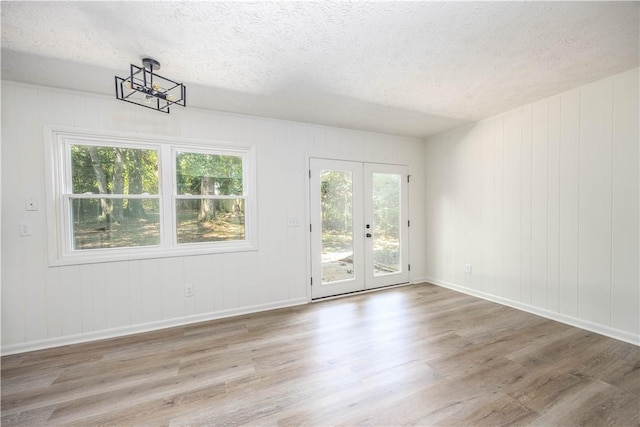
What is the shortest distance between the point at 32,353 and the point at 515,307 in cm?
525

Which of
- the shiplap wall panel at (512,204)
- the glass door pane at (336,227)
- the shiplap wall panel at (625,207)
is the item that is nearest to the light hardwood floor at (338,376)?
the shiplap wall panel at (625,207)

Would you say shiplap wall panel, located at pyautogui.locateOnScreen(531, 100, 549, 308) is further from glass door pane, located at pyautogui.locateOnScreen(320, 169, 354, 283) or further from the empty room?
glass door pane, located at pyautogui.locateOnScreen(320, 169, 354, 283)

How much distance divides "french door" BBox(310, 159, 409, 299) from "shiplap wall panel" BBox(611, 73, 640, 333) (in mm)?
2405

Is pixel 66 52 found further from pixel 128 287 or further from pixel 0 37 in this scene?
pixel 128 287

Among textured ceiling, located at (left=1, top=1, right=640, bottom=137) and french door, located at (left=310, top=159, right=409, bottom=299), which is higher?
textured ceiling, located at (left=1, top=1, right=640, bottom=137)

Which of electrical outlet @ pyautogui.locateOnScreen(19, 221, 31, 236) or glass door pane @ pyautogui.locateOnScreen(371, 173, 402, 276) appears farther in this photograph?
glass door pane @ pyautogui.locateOnScreen(371, 173, 402, 276)

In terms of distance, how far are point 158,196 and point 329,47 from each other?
7.92 ft

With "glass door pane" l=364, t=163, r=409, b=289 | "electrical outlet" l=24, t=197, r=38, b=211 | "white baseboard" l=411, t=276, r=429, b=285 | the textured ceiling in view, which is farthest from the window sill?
"white baseboard" l=411, t=276, r=429, b=285

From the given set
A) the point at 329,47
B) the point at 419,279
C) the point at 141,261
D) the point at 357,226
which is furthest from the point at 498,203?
the point at 141,261

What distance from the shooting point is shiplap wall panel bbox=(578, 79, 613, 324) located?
8.46 ft

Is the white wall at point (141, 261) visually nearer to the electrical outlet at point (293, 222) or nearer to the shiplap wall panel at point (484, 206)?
the electrical outlet at point (293, 222)

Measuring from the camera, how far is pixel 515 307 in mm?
3381

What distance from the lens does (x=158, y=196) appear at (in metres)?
A: 3.02

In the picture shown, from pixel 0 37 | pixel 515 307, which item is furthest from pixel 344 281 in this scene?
pixel 0 37
